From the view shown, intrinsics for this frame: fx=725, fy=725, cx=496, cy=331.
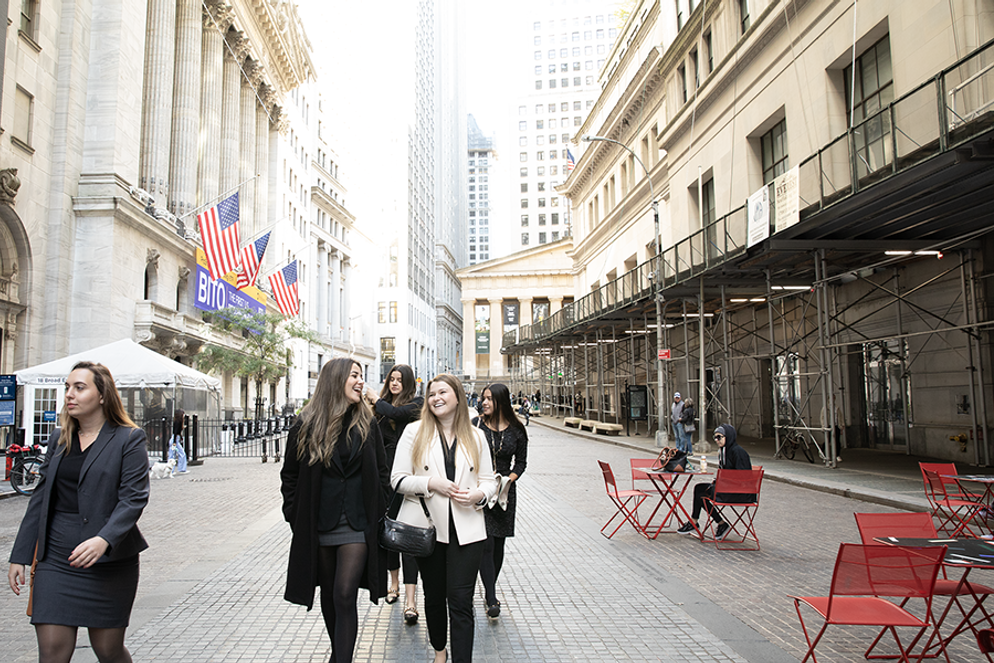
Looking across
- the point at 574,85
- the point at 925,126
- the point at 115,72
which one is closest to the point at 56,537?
the point at 925,126

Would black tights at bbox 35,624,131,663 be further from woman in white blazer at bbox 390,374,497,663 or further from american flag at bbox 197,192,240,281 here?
american flag at bbox 197,192,240,281

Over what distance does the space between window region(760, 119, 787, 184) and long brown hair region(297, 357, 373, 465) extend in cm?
2154

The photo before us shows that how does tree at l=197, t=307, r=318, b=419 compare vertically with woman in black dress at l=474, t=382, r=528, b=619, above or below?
above

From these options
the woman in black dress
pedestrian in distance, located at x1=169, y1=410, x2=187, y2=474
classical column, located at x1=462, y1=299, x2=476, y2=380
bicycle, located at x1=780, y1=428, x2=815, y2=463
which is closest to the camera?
the woman in black dress

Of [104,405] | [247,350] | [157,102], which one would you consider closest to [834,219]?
[104,405]

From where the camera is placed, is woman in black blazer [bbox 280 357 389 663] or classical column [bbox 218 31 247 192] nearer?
woman in black blazer [bbox 280 357 389 663]

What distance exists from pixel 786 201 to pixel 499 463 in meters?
12.4

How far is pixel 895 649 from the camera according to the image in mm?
5223

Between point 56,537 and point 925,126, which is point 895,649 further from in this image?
point 925,126

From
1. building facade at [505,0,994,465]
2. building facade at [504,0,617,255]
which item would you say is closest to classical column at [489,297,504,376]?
building facade at [504,0,617,255]

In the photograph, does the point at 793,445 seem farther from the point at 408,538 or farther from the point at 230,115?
the point at 230,115

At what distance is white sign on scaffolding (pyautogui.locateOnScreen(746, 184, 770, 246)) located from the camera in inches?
670

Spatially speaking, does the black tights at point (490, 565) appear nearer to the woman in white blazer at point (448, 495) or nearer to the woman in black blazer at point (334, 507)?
the woman in white blazer at point (448, 495)

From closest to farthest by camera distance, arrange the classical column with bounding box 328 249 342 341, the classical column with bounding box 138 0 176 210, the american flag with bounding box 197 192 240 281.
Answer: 1. the american flag with bounding box 197 192 240 281
2. the classical column with bounding box 138 0 176 210
3. the classical column with bounding box 328 249 342 341
